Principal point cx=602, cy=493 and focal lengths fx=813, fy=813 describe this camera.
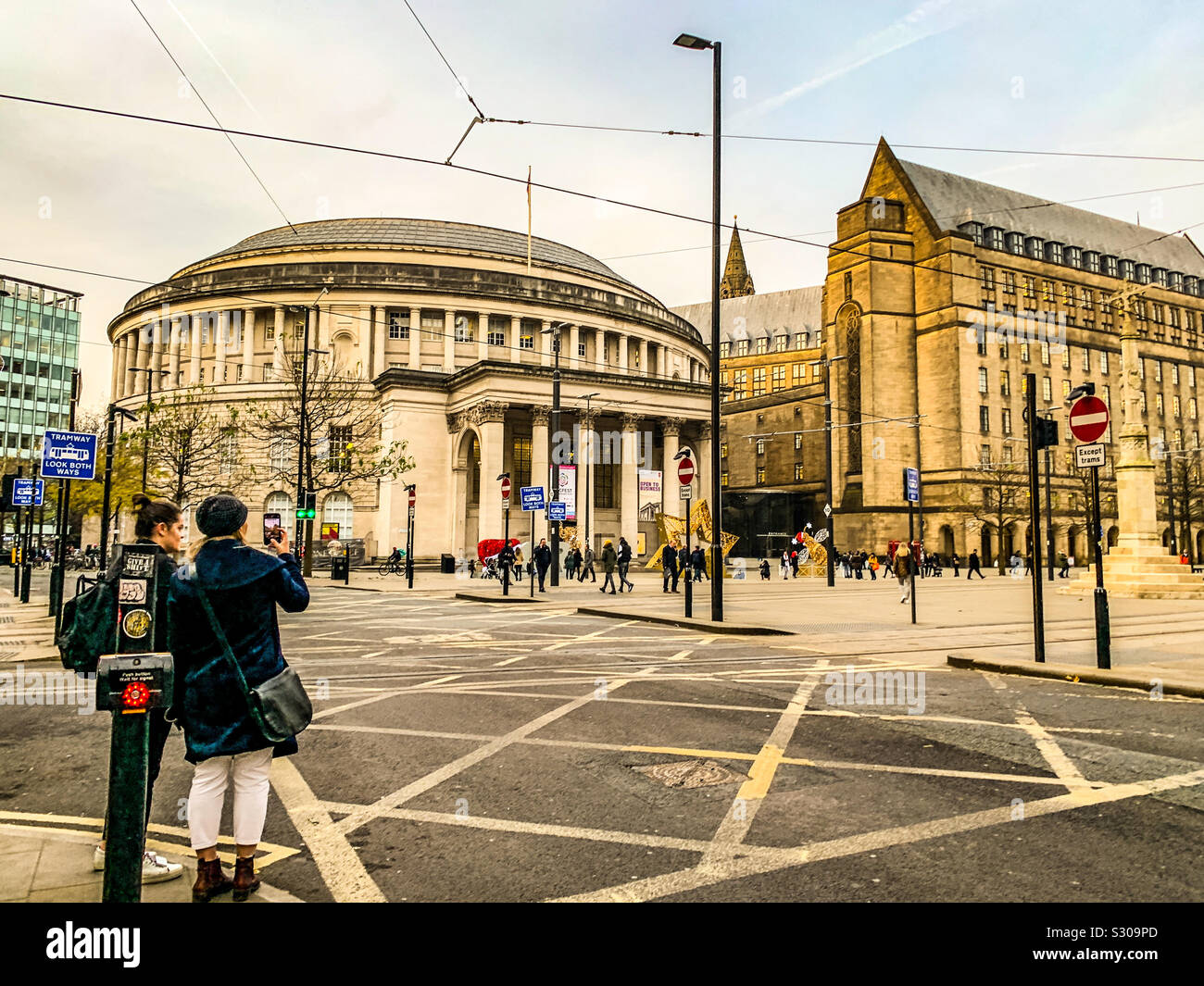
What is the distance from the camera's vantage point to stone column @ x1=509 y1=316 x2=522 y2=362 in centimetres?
6612

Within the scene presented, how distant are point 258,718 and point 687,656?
8678 mm

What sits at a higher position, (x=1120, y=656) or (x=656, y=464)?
(x=656, y=464)

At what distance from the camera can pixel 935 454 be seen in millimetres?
69938

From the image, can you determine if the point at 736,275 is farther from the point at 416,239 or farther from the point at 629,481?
the point at 629,481

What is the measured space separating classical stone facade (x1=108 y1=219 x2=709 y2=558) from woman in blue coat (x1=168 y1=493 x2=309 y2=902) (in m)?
45.3

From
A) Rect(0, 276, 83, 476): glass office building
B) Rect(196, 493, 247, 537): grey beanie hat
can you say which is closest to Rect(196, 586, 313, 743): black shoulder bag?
Rect(196, 493, 247, 537): grey beanie hat

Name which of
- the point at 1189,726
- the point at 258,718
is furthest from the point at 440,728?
the point at 1189,726

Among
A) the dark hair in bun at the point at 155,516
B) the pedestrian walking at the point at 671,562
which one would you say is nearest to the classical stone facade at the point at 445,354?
the pedestrian walking at the point at 671,562

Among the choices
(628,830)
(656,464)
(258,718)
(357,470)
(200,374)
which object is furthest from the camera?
(200,374)

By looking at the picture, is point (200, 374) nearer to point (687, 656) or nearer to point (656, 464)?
point (656, 464)

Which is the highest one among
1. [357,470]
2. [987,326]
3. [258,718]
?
[987,326]

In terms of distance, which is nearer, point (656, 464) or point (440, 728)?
point (440, 728)

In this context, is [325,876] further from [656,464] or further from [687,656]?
[656,464]

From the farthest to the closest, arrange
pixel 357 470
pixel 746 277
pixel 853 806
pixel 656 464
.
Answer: pixel 746 277, pixel 656 464, pixel 357 470, pixel 853 806
